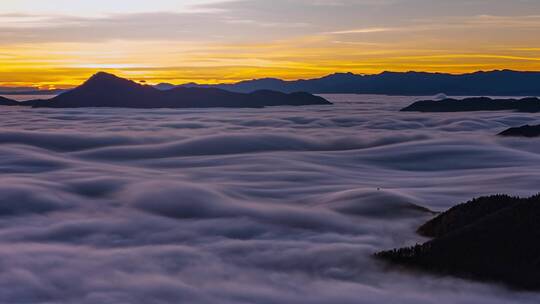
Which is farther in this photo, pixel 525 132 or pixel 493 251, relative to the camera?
pixel 525 132

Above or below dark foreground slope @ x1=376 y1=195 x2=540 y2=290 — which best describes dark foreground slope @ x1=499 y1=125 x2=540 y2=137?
below

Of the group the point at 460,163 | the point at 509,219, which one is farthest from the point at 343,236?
the point at 460,163

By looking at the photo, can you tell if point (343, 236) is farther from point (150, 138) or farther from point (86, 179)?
point (150, 138)

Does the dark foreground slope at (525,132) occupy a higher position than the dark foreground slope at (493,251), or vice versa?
the dark foreground slope at (493,251)

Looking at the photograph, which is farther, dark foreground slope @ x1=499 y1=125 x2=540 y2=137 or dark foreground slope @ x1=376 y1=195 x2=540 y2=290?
dark foreground slope @ x1=499 y1=125 x2=540 y2=137

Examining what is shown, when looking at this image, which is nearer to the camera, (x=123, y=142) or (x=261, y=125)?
(x=123, y=142)

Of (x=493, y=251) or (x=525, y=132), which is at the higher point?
(x=493, y=251)

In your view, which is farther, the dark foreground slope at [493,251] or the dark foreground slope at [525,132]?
the dark foreground slope at [525,132]

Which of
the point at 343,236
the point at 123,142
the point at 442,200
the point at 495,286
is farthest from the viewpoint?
the point at 123,142
